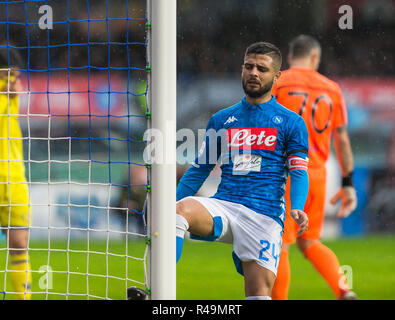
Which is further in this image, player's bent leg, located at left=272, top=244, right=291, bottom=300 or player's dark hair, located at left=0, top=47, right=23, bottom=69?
player's dark hair, located at left=0, top=47, right=23, bottom=69

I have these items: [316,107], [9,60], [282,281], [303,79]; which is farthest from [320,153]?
[9,60]

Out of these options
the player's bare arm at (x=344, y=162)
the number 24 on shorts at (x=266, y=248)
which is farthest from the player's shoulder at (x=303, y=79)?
the number 24 on shorts at (x=266, y=248)

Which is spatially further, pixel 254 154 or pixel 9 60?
pixel 9 60

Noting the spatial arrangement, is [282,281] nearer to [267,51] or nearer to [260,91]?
[260,91]

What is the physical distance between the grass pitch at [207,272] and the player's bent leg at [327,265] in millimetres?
502

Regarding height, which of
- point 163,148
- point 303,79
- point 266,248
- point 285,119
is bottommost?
point 266,248

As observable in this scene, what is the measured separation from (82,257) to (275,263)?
12.6 feet

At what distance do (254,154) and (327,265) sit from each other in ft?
4.36

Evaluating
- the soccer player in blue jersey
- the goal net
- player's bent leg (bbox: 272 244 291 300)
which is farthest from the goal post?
the goal net

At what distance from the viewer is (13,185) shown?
336cm

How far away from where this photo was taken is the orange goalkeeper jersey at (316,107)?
11.6ft

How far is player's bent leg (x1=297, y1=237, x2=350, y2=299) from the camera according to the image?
12.0 feet

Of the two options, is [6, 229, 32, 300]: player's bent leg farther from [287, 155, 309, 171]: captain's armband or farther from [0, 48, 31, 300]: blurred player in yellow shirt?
[287, 155, 309, 171]: captain's armband
